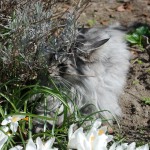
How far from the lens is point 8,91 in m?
3.87

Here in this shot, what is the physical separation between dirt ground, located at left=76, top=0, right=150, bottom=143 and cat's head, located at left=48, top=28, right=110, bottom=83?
0.70 m

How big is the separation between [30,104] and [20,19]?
762 mm

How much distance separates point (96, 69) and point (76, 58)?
7.7 inches

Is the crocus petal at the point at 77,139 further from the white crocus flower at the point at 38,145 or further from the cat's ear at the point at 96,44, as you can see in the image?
the cat's ear at the point at 96,44

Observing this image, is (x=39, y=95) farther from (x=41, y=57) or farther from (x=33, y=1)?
(x=33, y=1)

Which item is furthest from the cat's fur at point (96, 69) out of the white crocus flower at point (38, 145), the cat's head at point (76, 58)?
the white crocus flower at point (38, 145)

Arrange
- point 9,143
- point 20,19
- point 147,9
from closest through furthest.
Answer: point 9,143 < point 20,19 < point 147,9

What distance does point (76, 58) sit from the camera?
3.71 meters

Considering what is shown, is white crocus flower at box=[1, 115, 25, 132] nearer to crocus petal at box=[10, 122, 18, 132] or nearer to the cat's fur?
crocus petal at box=[10, 122, 18, 132]

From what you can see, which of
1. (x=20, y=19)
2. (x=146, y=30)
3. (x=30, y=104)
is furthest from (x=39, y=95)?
(x=146, y=30)

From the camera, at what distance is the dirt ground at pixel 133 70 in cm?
423

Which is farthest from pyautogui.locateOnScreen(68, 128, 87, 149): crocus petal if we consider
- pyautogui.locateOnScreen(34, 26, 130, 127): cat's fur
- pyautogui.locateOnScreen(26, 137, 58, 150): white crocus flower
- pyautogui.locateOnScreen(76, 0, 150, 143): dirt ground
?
pyautogui.locateOnScreen(76, 0, 150, 143): dirt ground

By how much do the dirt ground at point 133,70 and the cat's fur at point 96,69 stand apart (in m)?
0.31

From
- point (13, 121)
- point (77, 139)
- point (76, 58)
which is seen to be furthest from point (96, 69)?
point (77, 139)
